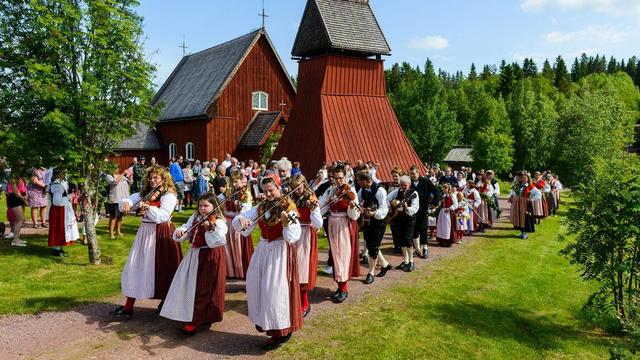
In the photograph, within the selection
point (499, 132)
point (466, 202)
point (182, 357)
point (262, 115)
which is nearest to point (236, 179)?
point (182, 357)

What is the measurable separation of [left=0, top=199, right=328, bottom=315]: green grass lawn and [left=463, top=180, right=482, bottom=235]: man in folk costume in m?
5.38

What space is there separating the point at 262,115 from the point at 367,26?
1096cm

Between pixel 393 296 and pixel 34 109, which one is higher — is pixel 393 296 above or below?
below

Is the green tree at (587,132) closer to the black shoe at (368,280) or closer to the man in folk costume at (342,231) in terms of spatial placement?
the black shoe at (368,280)

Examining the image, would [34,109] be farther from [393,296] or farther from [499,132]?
[499,132]

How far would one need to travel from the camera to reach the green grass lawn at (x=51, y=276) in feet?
24.1

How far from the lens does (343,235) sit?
24.9 ft

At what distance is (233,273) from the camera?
330 inches

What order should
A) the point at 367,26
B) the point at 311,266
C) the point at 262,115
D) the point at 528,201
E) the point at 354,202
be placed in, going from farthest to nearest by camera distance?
the point at 262,115
the point at 367,26
the point at 528,201
the point at 354,202
the point at 311,266

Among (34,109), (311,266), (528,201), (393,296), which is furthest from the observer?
(528,201)

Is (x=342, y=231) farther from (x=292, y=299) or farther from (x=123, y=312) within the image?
(x=123, y=312)

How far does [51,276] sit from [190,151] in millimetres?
21419

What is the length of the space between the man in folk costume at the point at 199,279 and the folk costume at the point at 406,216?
4.54 meters

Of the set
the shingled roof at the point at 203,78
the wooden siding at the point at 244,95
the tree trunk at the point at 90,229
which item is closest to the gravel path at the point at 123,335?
the tree trunk at the point at 90,229
